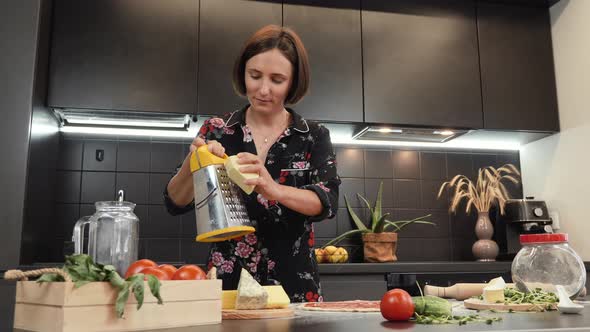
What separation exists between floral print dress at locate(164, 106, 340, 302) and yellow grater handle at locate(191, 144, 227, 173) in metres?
0.38

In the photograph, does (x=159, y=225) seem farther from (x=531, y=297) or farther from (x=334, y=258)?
(x=531, y=297)

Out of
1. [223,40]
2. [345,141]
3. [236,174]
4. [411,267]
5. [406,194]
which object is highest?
[223,40]

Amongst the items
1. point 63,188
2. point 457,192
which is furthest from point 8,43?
point 457,192

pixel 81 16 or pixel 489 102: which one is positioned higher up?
pixel 81 16

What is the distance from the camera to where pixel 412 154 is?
3232 mm

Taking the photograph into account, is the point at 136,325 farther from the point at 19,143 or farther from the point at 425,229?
the point at 425,229

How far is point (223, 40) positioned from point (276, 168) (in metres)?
1.42

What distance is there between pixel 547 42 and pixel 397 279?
8.36ft

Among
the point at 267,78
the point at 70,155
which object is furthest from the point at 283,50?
the point at 70,155

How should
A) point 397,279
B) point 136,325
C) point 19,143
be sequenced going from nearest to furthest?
point 136,325, point 397,279, point 19,143

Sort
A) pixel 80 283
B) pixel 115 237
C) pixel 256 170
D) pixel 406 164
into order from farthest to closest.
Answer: pixel 406 164, pixel 115 237, pixel 256 170, pixel 80 283

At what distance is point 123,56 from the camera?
2639 millimetres

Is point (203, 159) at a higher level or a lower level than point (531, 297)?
higher

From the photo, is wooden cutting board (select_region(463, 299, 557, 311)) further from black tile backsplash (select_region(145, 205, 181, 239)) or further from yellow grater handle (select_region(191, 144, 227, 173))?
black tile backsplash (select_region(145, 205, 181, 239))
